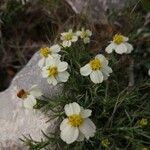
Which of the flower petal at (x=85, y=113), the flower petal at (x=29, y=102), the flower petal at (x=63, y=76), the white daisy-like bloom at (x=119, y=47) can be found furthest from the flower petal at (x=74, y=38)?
the flower petal at (x=85, y=113)

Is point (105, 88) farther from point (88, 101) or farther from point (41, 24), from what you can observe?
point (41, 24)

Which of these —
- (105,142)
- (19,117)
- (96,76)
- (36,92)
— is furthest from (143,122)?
(19,117)

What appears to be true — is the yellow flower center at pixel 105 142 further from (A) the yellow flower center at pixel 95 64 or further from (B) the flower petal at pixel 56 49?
(B) the flower petal at pixel 56 49

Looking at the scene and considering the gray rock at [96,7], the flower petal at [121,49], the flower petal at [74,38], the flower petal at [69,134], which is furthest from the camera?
the gray rock at [96,7]

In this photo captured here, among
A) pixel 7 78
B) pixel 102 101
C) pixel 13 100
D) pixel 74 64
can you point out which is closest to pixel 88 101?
pixel 102 101

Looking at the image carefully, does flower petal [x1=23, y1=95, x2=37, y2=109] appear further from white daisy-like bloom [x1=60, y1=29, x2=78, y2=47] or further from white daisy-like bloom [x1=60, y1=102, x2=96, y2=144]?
white daisy-like bloom [x1=60, y1=29, x2=78, y2=47]

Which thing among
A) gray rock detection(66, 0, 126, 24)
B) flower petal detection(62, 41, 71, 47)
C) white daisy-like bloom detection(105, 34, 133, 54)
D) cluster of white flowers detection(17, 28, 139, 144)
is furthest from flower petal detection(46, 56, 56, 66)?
gray rock detection(66, 0, 126, 24)
